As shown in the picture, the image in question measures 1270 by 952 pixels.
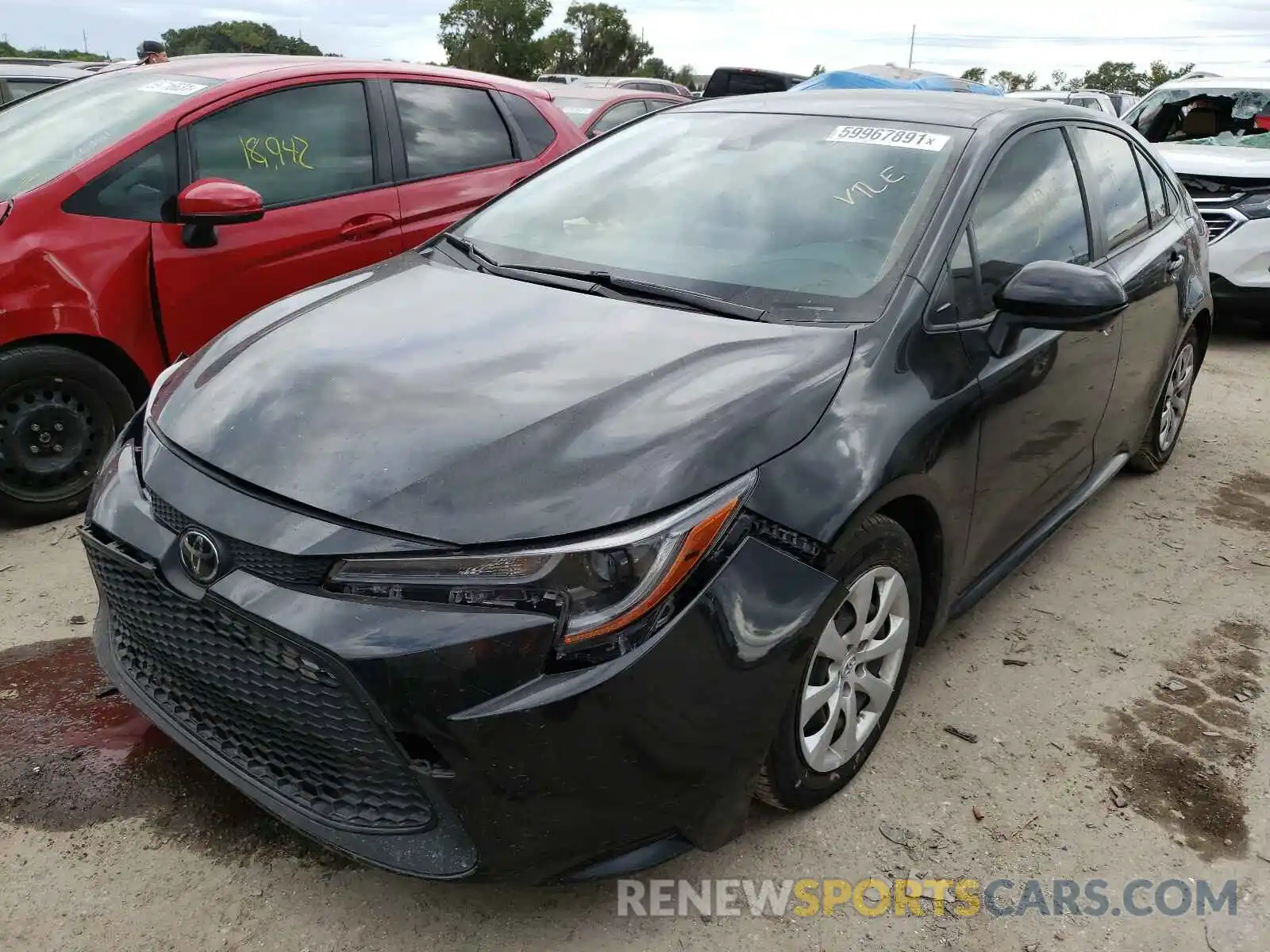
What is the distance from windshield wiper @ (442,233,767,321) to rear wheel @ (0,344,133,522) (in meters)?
1.68

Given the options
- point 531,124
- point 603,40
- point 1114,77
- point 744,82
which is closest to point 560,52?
point 603,40

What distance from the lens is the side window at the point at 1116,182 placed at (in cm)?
348

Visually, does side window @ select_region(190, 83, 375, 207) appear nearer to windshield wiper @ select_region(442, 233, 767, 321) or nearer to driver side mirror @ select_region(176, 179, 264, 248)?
driver side mirror @ select_region(176, 179, 264, 248)

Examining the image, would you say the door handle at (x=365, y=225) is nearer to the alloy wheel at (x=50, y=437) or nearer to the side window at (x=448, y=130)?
the side window at (x=448, y=130)

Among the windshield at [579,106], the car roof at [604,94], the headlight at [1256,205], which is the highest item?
the car roof at [604,94]

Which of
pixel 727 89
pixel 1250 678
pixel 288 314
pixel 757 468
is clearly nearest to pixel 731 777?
pixel 757 468

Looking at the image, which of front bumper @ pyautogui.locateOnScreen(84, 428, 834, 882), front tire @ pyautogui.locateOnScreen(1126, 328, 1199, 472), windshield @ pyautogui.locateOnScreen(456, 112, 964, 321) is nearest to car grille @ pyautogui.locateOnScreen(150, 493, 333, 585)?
front bumper @ pyautogui.locateOnScreen(84, 428, 834, 882)

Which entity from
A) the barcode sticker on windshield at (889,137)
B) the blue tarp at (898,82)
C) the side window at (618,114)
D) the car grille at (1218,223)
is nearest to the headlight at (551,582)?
the barcode sticker on windshield at (889,137)

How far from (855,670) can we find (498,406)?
101 centimetres

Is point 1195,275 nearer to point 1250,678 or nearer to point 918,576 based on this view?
point 1250,678

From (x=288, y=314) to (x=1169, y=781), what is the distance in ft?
8.33

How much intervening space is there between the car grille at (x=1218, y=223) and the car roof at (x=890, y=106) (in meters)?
4.28

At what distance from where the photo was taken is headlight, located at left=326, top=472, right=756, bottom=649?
1771mm

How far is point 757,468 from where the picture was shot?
200cm
